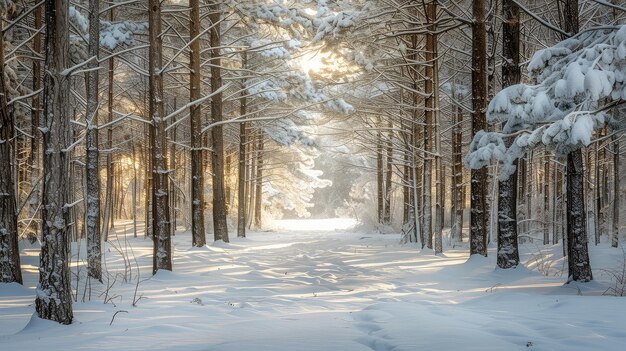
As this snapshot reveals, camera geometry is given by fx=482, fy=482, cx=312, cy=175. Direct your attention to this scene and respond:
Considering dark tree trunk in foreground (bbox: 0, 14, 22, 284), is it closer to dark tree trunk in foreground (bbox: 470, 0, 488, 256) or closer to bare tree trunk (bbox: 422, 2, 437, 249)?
dark tree trunk in foreground (bbox: 470, 0, 488, 256)

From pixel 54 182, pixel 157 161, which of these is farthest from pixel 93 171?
pixel 54 182

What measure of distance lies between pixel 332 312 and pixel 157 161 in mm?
5220

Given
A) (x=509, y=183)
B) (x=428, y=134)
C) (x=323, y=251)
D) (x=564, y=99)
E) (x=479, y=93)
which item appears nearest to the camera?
(x=564, y=99)

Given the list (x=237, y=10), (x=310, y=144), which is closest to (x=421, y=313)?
(x=237, y=10)

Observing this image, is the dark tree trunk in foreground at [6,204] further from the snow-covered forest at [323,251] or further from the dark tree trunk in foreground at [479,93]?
the dark tree trunk in foreground at [479,93]

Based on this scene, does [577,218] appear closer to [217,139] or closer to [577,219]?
[577,219]

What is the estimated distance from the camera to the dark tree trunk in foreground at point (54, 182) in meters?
5.07

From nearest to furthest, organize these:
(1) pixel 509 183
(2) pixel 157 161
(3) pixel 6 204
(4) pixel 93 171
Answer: (3) pixel 6 204 < (4) pixel 93 171 < (1) pixel 509 183 < (2) pixel 157 161

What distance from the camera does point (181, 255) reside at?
12398mm

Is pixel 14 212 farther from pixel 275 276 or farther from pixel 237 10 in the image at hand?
pixel 237 10

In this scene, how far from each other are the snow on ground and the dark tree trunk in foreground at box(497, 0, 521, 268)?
0.45m

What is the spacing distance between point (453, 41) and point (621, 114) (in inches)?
458

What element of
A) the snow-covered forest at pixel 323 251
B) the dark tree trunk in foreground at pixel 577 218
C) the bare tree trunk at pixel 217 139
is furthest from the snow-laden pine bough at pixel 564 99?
the bare tree trunk at pixel 217 139

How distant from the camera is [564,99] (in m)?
5.74
